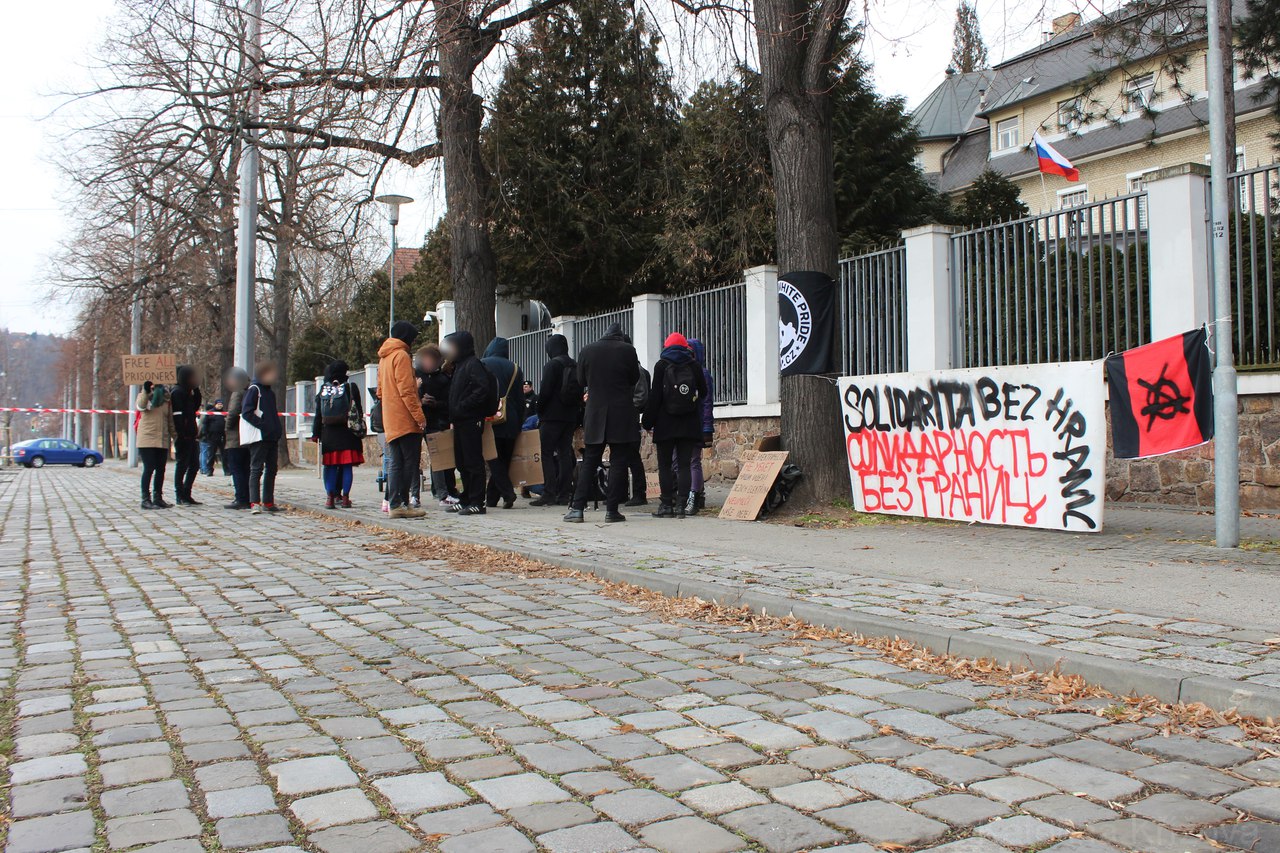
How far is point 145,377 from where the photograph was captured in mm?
22953

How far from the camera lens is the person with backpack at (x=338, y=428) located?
12.9 m

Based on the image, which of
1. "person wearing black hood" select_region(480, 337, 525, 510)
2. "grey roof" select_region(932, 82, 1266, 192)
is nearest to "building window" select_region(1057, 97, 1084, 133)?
"grey roof" select_region(932, 82, 1266, 192)

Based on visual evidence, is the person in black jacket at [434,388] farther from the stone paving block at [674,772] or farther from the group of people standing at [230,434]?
the stone paving block at [674,772]

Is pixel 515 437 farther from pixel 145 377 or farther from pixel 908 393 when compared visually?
pixel 145 377

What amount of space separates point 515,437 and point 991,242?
590 cm

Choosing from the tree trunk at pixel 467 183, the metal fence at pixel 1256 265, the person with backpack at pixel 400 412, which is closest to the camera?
the metal fence at pixel 1256 265

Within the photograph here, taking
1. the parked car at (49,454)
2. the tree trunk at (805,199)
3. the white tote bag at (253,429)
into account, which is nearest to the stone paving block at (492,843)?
the tree trunk at (805,199)

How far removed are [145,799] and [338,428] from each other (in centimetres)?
1024

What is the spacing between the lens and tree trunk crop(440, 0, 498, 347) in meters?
14.1

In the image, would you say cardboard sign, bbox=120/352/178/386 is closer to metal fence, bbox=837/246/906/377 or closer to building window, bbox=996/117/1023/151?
metal fence, bbox=837/246/906/377

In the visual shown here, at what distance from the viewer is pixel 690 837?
299cm

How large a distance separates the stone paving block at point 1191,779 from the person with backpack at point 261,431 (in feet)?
38.7

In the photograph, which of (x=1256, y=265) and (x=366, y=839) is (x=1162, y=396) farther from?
(x=366, y=839)

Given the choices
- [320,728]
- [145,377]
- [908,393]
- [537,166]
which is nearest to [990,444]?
[908,393]
